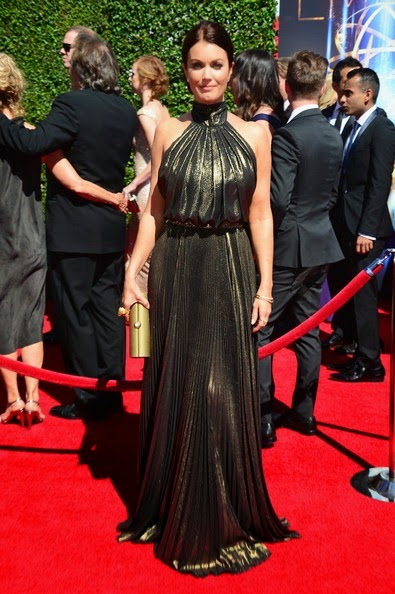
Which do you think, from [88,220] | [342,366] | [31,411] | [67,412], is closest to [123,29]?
[88,220]

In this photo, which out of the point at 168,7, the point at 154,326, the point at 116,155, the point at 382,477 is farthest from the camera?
the point at 168,7

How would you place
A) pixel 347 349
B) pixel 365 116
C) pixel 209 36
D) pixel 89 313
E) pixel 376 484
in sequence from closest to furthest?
pixel 209 36 < pixel 376 484 < pixel 89 313 < pixel 365 116 < pixel 347 349

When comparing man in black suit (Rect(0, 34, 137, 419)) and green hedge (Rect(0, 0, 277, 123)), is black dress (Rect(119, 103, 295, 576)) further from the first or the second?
green hedge (Rect(0, 0, 277, 123))

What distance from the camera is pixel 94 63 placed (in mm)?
4715

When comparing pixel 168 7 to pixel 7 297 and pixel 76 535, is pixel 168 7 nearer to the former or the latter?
pixel 7 297

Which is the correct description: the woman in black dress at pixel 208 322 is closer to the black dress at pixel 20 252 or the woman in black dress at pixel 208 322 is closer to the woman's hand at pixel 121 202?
the woman's hand at pixel 121 202

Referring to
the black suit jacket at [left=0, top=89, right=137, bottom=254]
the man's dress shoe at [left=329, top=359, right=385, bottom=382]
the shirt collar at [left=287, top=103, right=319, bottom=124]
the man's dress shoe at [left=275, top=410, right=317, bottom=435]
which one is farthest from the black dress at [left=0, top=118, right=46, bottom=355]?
the man's dress shoe at [left=329, top=359, right=385, bottom=382]

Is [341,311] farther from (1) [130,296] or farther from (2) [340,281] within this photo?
(1) [130,296]

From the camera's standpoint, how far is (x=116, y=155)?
491cm

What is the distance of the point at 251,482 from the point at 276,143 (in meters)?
2.01

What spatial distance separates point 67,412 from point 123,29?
15.1ft

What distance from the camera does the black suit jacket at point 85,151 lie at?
456cm

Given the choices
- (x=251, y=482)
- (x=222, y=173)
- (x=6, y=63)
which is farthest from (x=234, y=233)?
(x=6, y=63)

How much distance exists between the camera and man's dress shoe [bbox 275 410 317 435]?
16.1 feet
